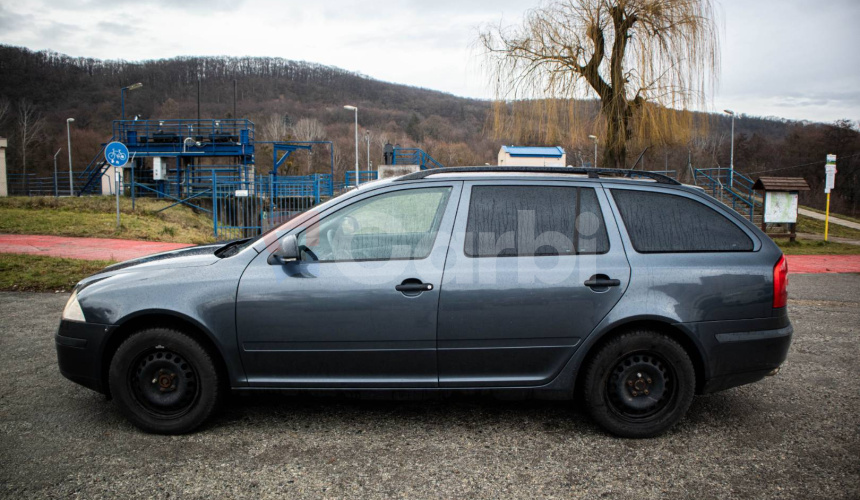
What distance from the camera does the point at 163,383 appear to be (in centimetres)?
351

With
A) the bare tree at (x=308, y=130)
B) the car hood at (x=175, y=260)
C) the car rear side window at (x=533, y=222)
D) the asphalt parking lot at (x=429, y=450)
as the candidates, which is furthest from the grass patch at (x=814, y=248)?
the bare tree at (x=308, y=130)

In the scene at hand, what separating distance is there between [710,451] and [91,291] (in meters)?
3.98

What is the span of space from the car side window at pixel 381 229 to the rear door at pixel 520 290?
201 mm

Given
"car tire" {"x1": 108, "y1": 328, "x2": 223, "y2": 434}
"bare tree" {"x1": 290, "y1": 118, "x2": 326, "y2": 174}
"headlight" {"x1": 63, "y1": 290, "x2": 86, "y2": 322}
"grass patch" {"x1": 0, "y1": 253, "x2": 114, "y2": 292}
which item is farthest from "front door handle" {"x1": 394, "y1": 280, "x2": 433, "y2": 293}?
"bare tree" {"x1": 290, "y1": 118, "x2": 326, "y2": 174}

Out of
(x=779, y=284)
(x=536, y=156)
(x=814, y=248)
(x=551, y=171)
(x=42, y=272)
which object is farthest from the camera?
(x=536, y=156)

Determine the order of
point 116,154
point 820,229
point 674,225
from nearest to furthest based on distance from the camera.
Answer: point 674,225 < point 116,154 < point 820,229

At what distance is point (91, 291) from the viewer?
3562 millimetres

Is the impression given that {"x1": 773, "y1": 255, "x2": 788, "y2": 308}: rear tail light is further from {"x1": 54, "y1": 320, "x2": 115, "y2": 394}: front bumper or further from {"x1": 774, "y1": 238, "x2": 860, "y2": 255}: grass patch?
{"x1": 774, "y1": 238, "x2": 860, "y2": 255}: grass patch

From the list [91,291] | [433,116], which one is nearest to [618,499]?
[91,291]

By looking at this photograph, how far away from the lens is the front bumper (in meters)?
3.48

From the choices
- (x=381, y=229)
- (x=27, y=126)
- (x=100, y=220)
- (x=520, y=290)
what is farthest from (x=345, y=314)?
(x=27, y=126)

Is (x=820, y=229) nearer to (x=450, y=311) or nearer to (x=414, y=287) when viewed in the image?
(x=450, y=311)

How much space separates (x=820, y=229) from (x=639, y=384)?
1183 inches

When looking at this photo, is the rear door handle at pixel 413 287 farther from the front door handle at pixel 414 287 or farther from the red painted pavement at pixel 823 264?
the red painted pavement at pixel 823 264
